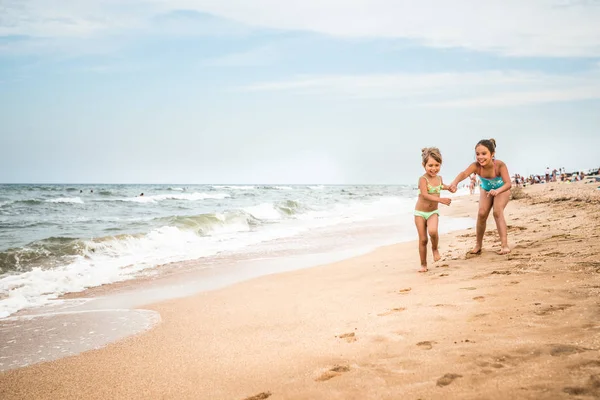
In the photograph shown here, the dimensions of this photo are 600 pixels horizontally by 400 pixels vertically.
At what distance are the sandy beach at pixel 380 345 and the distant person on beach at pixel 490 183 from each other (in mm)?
590

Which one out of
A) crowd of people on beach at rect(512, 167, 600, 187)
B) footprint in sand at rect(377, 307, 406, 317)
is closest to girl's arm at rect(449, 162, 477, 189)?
footprint in sand at rect(377, 307, 406, 317)

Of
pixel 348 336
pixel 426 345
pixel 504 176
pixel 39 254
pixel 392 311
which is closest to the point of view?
pixel 426 345

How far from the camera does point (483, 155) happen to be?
602cm

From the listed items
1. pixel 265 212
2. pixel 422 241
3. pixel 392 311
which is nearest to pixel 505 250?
pixel 422 241

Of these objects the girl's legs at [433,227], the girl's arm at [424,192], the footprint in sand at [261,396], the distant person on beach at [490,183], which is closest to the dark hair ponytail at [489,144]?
the distant person on beach at [490,183]

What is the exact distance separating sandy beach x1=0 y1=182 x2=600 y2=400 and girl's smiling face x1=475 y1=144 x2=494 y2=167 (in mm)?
1424

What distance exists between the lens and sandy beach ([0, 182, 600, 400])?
239 centimetres

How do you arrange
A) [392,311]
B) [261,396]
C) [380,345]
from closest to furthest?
[261,396], [380,345], [392,311]

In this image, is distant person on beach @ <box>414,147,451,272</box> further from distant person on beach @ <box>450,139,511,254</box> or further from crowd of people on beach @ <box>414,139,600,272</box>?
distant person on beach @ <box>450,139,511,254</box>

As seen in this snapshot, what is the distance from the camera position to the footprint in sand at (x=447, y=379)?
7.70ft

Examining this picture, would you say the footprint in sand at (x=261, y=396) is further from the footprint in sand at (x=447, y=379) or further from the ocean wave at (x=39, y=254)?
the ocean wave at (x=39, y=254)

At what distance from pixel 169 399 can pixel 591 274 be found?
158 inches

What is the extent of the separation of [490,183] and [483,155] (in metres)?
0.47

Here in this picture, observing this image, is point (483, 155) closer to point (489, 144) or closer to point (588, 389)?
point (489, 144)
